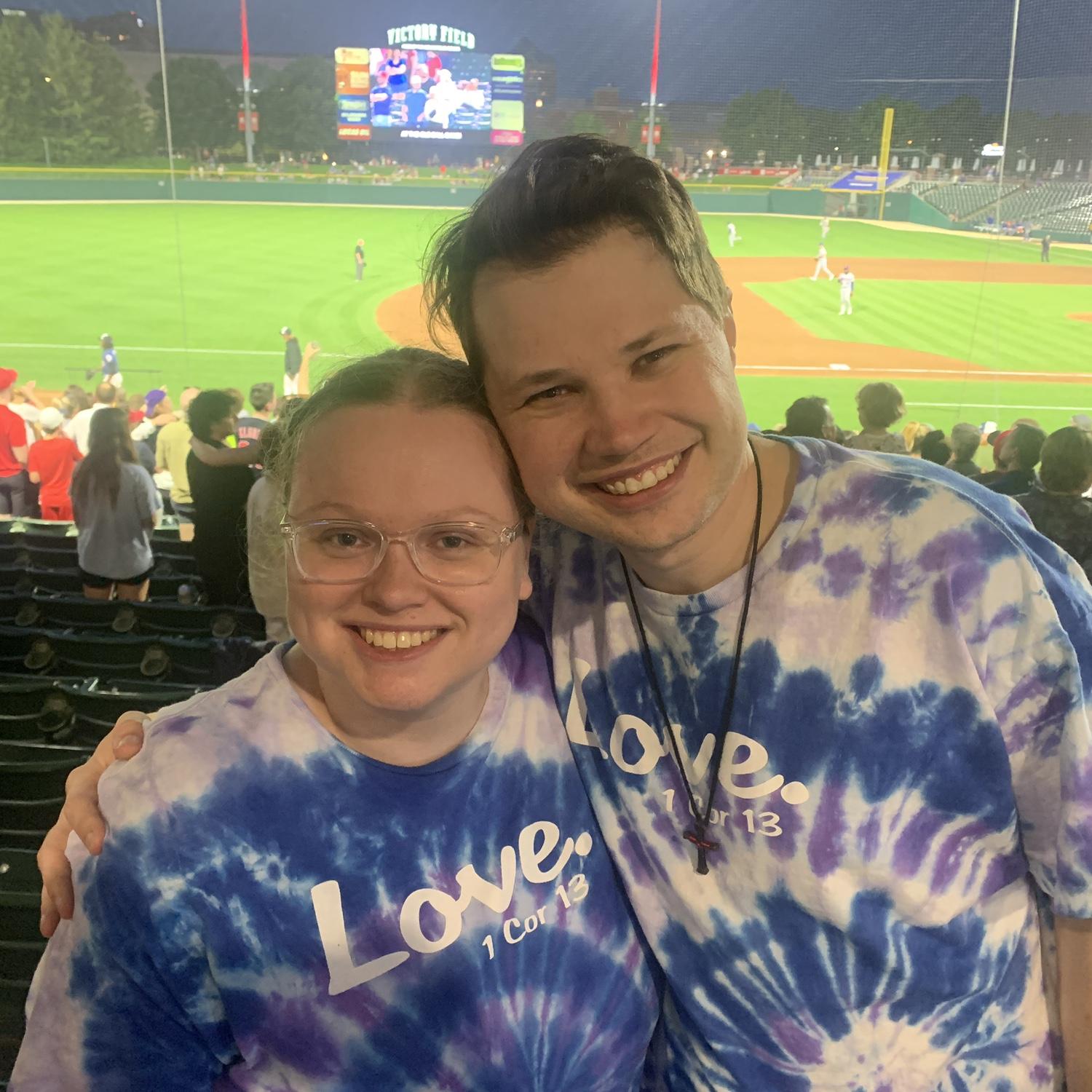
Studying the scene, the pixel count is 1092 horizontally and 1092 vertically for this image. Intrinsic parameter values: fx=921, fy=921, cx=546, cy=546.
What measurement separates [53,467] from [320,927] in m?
6.96

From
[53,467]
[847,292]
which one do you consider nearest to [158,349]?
[53,467]

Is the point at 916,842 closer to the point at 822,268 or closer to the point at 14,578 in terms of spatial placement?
the point at 14,578

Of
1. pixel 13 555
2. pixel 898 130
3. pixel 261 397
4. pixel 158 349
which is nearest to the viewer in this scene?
pixel 13 555

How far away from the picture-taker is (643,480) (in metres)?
1.04

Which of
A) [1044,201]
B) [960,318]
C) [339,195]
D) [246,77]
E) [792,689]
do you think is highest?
[246,77]

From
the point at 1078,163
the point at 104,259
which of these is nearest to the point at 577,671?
the point at 1078,163

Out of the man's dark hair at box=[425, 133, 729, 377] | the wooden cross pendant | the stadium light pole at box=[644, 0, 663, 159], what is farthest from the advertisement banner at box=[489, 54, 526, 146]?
the wooden cross pendant

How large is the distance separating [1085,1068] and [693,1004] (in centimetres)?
45

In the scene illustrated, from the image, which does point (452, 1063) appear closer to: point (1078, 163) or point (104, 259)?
point (1078, 163)

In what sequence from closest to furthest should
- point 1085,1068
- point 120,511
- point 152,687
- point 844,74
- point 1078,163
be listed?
point 1085,1068 → point 152,687 → point 120,511 → point 1078,163 → point 844,74

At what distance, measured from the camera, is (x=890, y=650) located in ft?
3.33

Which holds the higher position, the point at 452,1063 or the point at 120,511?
the point at 452,1063

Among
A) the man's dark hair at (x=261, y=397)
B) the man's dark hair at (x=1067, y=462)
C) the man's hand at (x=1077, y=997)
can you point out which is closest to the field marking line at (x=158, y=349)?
the man's dark hair at (x=261, y=397)

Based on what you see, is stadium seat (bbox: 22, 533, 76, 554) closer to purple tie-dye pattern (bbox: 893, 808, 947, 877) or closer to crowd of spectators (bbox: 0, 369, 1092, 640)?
crowd of spectators (bbox: 0, 369, 1092, 640)
